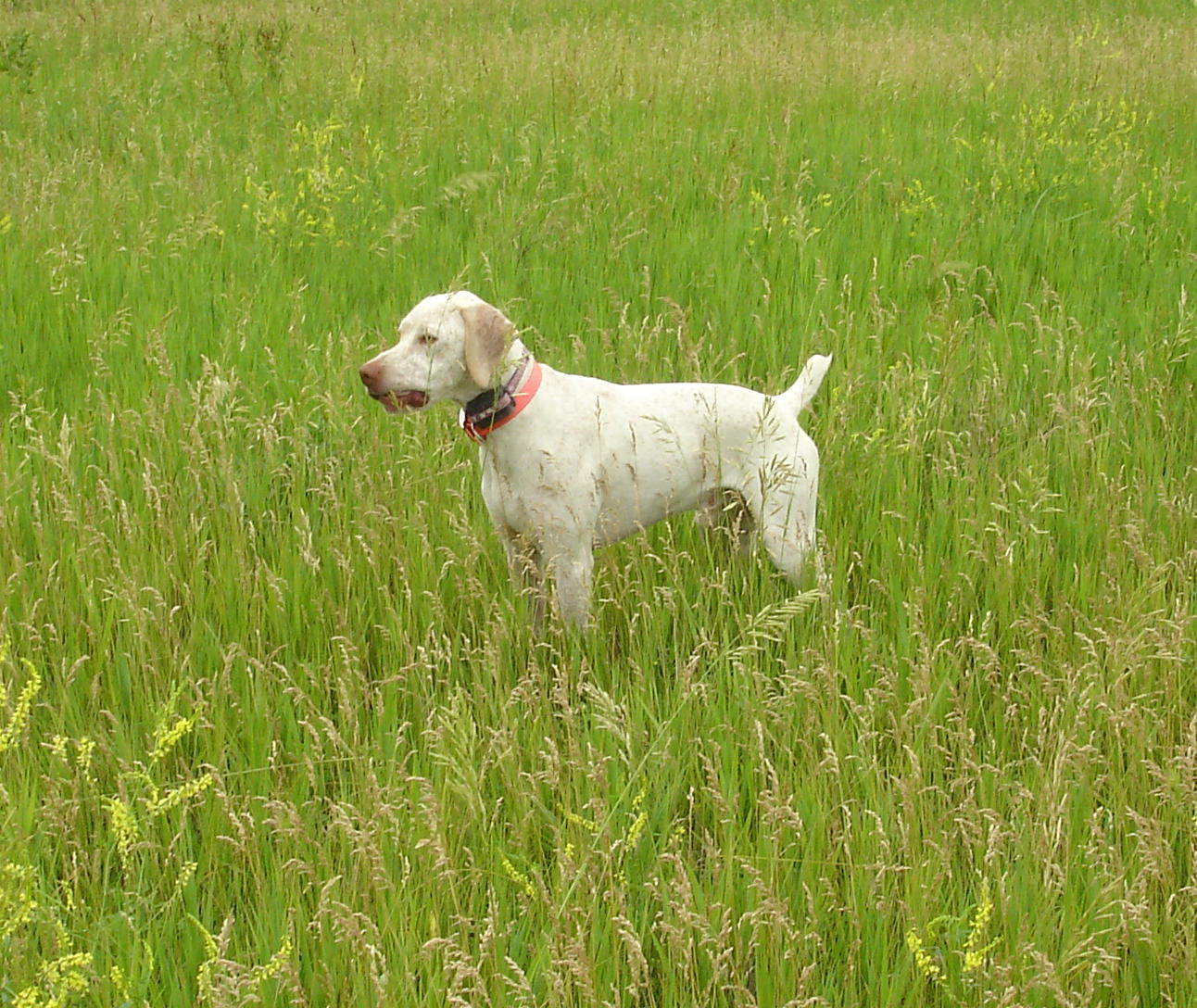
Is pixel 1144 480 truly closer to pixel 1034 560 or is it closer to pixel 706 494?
pixel 1034 560

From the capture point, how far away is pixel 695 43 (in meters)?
10.4

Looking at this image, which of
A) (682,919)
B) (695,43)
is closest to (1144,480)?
(682,919)

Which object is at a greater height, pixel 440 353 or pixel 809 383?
pixel 440 353

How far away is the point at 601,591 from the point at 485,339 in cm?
86

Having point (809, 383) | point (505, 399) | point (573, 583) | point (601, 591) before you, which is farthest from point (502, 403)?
point (809, 383)

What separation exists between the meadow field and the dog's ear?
547mm

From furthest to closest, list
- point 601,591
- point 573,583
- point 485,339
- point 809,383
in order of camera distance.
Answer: point 809,383
point 601,591
point 573,583
point 485,339

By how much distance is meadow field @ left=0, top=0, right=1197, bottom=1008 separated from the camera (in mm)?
2178

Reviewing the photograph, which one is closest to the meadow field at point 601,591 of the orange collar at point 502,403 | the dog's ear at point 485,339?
the orange collar at point 502,403

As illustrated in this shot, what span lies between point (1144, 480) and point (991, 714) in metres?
1.36

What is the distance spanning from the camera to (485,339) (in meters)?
3.24

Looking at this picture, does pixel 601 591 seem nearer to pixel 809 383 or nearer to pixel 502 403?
pixel 502 403

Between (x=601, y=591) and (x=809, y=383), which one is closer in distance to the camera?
(x=601, y=591)

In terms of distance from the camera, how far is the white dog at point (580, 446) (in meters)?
3.25
